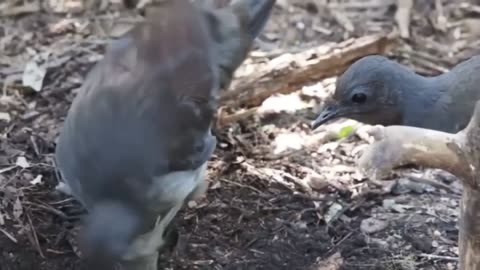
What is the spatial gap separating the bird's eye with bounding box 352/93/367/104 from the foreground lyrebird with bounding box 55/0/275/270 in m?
1.03

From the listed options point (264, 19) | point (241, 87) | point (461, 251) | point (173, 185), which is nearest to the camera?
point (461, 251)

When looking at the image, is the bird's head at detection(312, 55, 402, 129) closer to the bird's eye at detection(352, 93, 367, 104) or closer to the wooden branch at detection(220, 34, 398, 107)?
the bird's eye at detection(352, 93, 367, 104)

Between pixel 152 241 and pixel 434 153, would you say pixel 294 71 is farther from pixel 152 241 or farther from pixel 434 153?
pixel 434 153

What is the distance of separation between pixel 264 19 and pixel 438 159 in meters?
1.66

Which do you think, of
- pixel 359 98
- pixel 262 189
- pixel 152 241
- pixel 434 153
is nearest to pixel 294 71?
pixel 359 98

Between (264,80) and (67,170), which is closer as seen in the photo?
(67,170)

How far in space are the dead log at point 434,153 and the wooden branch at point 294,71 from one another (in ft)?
6.71

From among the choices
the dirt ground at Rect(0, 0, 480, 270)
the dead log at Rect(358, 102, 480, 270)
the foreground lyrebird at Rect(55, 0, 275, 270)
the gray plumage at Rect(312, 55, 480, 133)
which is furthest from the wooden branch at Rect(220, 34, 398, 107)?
the dead log at Rect(358, 102, 480, 270)

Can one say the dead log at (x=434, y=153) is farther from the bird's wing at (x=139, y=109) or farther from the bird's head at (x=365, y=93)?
the bird's head at (x=365, y=93)

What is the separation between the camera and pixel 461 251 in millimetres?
4074

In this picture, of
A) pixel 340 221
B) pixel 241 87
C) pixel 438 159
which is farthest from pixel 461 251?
pixel 241 87

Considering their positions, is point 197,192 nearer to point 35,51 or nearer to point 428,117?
point 428,117

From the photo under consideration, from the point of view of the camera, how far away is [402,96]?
5430mm

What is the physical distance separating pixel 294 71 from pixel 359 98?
2.08 feet
